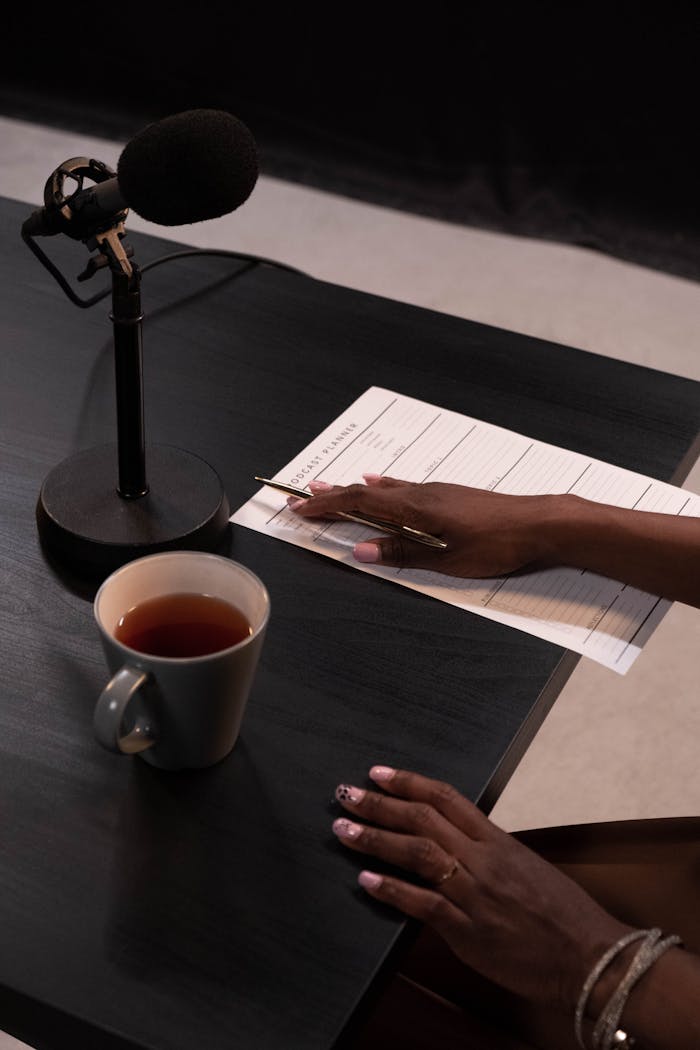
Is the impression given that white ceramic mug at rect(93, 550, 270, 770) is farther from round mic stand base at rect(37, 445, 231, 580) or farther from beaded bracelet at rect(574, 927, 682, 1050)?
beaded bracelet at rect(574, 927, 682, 1050)

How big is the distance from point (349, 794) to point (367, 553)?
23 centimetres

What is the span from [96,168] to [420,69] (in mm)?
2414

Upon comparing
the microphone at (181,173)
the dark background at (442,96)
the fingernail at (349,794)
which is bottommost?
the dark background at (442,96)

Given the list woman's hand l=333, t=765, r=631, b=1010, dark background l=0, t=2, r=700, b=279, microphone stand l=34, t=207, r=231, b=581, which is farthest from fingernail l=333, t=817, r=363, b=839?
dark background l=0, t=2, r=700, b=279

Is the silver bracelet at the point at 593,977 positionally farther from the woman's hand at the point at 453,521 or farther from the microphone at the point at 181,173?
the microphone at the point at 181,173

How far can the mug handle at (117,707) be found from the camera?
67 cm

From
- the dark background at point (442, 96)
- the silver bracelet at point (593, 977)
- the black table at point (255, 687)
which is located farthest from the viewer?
the dark background at point (442, 96)

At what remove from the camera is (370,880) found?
691mm

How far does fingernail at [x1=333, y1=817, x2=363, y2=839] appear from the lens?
2.35ft

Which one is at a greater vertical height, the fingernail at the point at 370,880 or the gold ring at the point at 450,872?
the fingernail at the point at 370,880

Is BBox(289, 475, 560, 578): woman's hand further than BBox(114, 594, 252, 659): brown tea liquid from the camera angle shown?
Yes

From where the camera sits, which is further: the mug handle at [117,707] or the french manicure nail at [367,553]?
the french manicure nail at [367,553]

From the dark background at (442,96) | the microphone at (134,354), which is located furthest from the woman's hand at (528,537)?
the dark background at (442,96)

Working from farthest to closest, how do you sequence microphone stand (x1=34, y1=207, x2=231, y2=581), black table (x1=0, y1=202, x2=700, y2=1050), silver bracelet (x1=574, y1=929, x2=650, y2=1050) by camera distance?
microphone stand (x1=34, y1=207, x2=231, y2=581) < silver bracelet (x1=574, y1=929, x2=650, y2=1050) < black table (x1=0, y1=202, x2=700, y2=1050)
